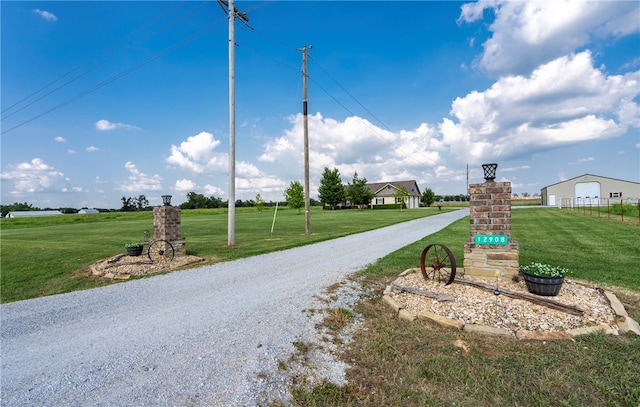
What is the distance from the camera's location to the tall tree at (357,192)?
52781 mm

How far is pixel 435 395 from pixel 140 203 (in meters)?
88.4

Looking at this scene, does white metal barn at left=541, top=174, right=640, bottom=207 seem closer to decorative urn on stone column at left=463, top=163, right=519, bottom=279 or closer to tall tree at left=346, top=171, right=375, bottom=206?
tall tree at left=346, top=171, right=375, bottom=206

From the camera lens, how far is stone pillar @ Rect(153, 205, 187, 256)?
29.1 ft

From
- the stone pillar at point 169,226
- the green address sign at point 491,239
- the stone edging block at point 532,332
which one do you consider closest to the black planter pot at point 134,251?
the stone pillar at point 169,226

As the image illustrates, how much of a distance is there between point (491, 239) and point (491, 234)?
84mm

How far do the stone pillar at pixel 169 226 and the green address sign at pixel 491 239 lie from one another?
25.9ft

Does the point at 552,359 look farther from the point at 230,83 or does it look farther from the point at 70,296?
the point at 230,83

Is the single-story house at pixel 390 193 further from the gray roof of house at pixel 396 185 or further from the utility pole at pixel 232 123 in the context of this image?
the utility pole at pixel 232 123

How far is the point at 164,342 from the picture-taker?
3.59 meters

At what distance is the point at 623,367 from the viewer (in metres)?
2.80

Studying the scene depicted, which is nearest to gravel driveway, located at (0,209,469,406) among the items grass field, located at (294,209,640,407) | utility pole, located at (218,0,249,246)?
grass field, located at (294,209,640,407)

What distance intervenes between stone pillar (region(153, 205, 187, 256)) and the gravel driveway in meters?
2.40

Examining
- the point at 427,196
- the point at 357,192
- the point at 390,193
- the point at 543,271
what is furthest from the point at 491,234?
the point at 390,193

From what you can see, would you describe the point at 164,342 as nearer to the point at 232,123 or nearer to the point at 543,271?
the point at 543,271
